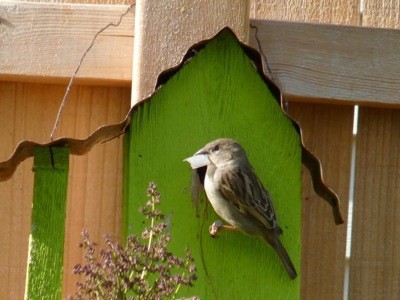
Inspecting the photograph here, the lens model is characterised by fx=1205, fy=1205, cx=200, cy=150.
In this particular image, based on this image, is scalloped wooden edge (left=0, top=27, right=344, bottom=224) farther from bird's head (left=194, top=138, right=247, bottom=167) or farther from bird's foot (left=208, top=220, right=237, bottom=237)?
bird's foot (left=208, top=220, right=237, bottom=237)

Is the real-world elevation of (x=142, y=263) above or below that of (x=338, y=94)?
below

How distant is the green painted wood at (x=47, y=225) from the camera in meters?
3.59

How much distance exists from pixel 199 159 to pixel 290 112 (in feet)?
1.55

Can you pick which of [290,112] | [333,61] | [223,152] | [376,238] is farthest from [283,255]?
[333,61]

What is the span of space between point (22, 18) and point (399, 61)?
128 cm

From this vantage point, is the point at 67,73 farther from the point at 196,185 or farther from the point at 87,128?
the point at 196,185

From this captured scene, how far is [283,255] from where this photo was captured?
3754 millimetres

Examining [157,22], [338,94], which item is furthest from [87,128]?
[338,94]

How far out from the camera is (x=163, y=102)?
3844mm

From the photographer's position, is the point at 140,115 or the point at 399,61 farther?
the point at 399,61

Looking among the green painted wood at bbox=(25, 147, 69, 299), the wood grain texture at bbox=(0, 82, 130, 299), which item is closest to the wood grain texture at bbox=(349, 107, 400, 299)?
the wood grain texture at bbox=(0, 82, 130, 299)

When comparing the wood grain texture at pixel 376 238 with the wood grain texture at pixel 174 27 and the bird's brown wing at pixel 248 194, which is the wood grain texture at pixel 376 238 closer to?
the bird's brown wing at pixel 248 194

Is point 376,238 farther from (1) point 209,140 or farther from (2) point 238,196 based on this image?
(1) point 209,140

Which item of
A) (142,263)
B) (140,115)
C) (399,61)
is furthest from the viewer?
(399,61)
